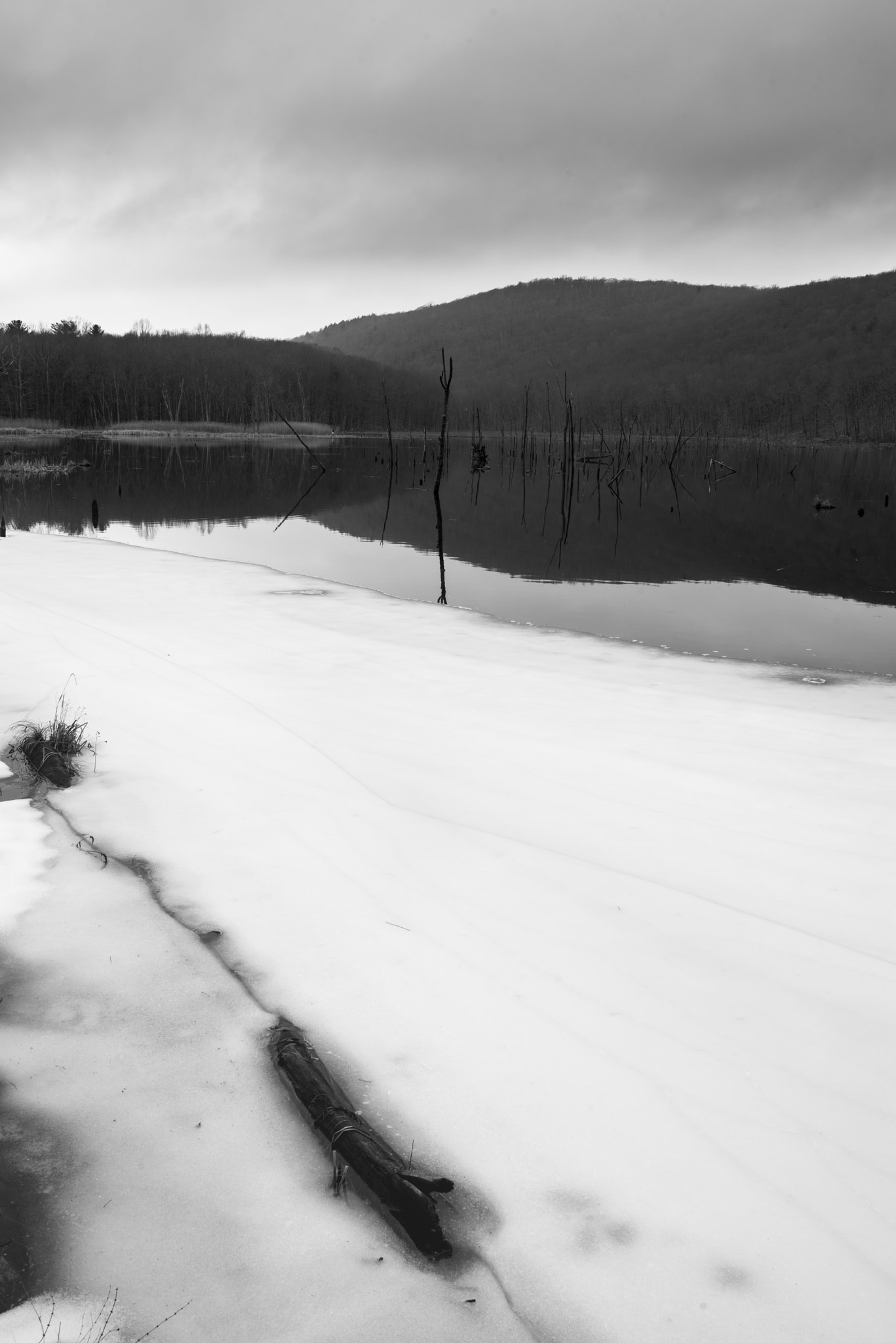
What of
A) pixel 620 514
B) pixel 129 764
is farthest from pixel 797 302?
pixel 129 764

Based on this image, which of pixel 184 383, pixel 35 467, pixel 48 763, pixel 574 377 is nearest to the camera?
pixel 48 763

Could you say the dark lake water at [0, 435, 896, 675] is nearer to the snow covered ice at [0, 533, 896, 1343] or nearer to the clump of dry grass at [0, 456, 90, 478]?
the clump of dry grass at [0, 456, 90, 478]

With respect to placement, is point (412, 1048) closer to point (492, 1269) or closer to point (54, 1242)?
point (492, 1269)

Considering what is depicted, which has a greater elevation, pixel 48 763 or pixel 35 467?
pixel 35 467

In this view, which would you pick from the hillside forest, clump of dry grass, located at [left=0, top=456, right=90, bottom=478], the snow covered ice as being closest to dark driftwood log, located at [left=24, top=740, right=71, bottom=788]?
the snow covered ice

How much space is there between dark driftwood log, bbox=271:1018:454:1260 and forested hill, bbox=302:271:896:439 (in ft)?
302

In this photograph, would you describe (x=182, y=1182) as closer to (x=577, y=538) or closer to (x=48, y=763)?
(x=48, y=763)

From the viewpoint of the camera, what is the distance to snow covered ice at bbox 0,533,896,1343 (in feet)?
5.93

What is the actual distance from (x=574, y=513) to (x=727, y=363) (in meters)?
137

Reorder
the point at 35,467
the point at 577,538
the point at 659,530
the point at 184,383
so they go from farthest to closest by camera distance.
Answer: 1. the point at 184,383
2. the point at 35,467
3. the point at 659,530
4. the point at 577,538

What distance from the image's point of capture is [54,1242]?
72.0 inches

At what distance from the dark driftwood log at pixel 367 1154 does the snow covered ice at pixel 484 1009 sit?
0.05m

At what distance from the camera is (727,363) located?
147m

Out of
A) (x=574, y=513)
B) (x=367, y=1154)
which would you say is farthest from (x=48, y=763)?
(x=574, y=513)
